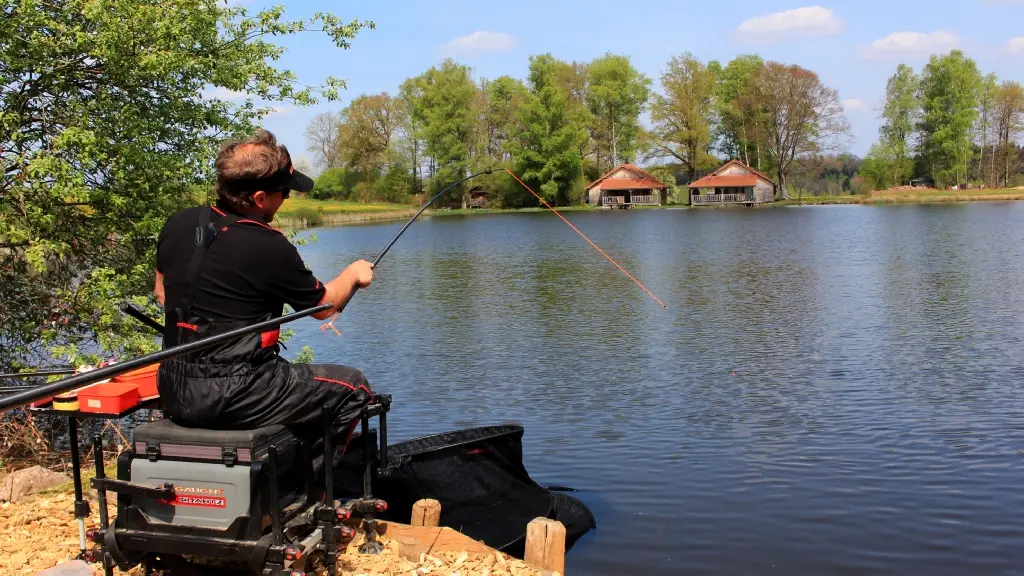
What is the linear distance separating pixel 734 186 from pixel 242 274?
93.6 metres

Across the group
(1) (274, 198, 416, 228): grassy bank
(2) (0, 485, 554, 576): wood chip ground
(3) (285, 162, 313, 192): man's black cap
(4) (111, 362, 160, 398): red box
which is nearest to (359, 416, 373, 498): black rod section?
(2) (0, 485, 554, 576): wood chip ground

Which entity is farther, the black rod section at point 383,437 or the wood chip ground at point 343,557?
the black rod section at point 383,437

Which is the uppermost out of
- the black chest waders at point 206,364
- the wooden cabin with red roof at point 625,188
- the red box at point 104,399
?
the wooden cabin with red roof at point 625,188

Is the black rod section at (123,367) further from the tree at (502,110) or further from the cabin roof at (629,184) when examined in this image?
the tree at (502,110)

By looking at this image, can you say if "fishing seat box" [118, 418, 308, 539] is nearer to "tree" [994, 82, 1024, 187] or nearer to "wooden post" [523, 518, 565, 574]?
"wooden post" [523, 518, 565, 574]

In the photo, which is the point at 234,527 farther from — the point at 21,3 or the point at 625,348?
the point at 625,348

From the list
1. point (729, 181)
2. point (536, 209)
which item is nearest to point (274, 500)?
point (536, 209)

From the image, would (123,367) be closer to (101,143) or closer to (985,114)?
(101,143)

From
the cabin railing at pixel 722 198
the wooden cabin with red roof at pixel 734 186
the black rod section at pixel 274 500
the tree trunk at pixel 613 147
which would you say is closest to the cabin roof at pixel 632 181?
the wooden cabin with red roof at pixel 734 186

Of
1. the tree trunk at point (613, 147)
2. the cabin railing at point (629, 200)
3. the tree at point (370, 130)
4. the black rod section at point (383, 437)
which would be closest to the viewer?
the black rod section at point (383, 437)

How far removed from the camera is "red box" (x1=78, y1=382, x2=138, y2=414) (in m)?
4.36

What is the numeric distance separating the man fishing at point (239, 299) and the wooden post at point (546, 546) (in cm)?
155

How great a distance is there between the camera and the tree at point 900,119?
106 metres

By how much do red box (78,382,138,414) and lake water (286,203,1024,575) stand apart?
3785mm
